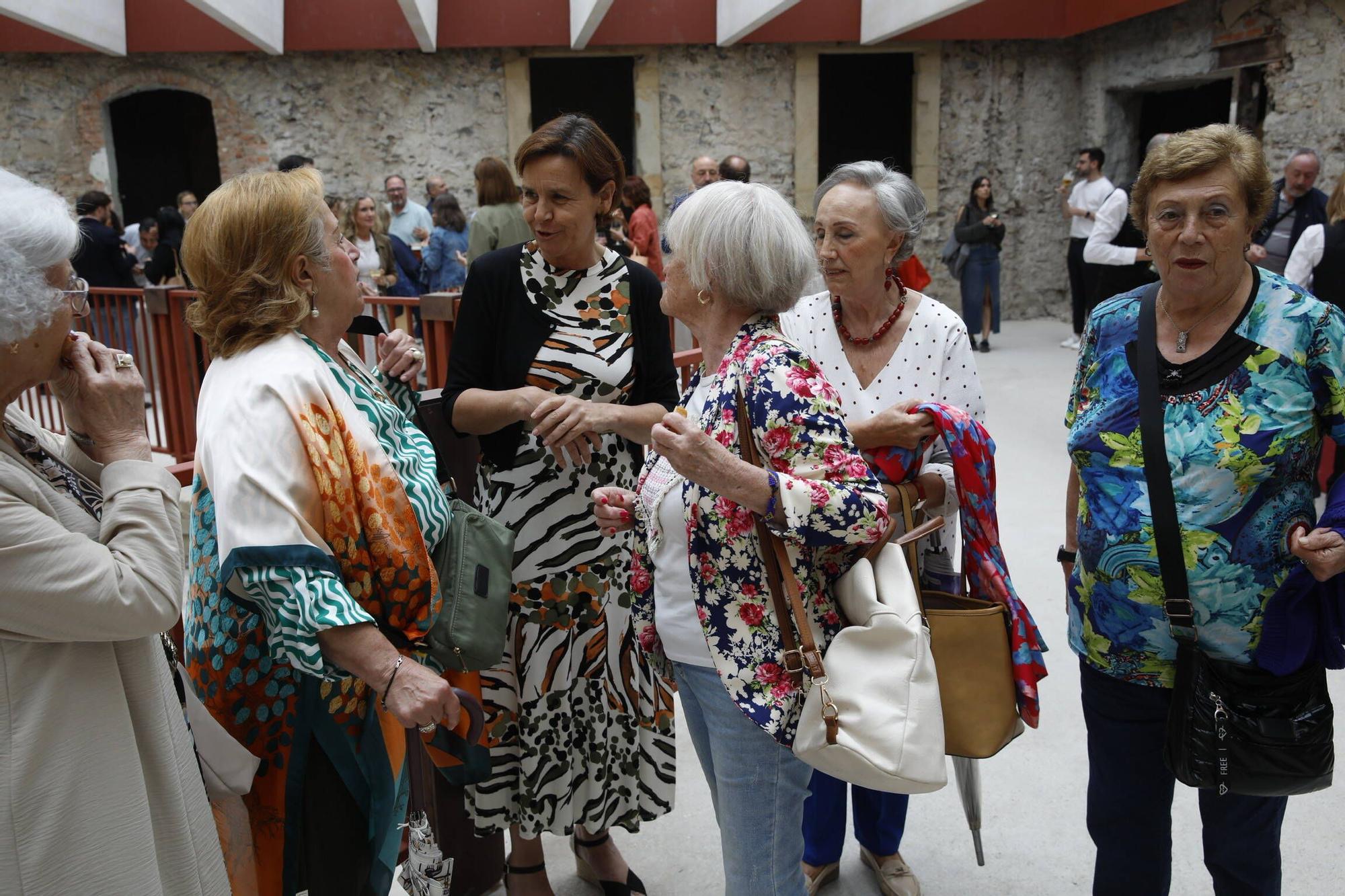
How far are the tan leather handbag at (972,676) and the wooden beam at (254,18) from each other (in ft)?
32.6

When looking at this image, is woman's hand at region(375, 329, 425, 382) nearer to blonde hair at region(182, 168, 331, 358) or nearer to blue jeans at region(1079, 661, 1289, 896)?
blonde hair at region(182, 168, 331, 358)

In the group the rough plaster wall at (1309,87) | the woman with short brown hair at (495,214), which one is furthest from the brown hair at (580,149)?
the rough plaster wall at (1309,87)

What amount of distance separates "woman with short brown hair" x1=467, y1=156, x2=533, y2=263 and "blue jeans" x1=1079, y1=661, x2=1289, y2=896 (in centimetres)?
516

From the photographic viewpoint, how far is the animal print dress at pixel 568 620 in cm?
246

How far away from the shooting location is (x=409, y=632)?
1.75 m

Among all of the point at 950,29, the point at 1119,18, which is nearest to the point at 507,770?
the point at 1119,18

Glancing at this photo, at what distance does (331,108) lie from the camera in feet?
41.0

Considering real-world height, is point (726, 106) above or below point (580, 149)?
above

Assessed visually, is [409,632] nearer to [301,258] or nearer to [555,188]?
[301,258]

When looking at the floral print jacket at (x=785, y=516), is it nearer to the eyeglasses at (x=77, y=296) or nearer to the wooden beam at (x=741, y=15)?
the eyeglasses at (x=77, y=296)

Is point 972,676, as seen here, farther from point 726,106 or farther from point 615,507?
point 726,106

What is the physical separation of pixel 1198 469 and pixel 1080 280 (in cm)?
986

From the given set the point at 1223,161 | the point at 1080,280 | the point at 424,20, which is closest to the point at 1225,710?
the point at 1223,161

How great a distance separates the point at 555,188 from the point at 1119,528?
147cm
